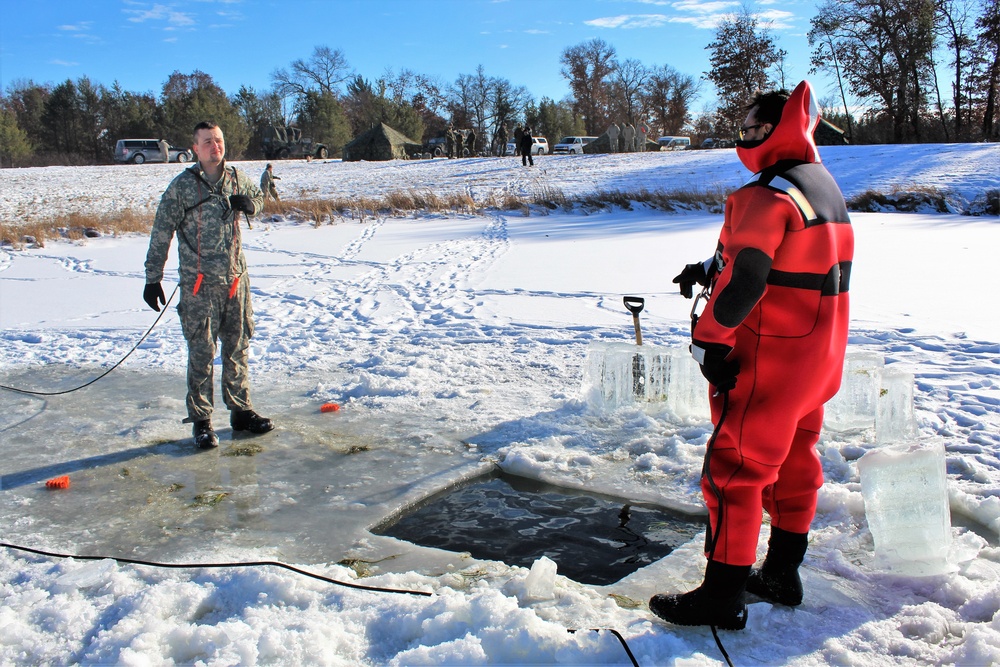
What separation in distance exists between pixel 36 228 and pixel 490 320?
1098cm

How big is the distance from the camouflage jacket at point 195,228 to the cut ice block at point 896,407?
3.68 m

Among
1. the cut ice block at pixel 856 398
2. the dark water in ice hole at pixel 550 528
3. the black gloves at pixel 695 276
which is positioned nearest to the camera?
the black gloves at pixel 695 276

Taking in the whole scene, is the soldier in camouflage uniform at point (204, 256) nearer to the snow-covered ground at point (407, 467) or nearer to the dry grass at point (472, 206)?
the snow-covered ground at point (407, 467)

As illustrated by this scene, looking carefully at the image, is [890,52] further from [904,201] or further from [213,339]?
[213,339]

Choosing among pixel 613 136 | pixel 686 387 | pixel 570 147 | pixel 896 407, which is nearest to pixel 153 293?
pixel 686 387

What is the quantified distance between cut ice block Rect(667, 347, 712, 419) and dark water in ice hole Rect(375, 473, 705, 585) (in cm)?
113

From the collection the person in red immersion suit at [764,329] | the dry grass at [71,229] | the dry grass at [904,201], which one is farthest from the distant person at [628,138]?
the person in red immersion suit at [764,329]

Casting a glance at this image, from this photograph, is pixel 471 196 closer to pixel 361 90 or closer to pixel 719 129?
pixel 719 129

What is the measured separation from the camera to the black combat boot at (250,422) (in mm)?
4691

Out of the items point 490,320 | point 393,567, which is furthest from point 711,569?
point 490,320

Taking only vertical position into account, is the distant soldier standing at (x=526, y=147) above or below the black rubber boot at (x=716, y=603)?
above

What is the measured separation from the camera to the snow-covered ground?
8.23ft

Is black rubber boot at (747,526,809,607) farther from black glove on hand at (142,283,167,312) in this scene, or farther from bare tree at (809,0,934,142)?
bare tree at (809,0,934,142)

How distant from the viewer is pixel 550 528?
3.53 meters
